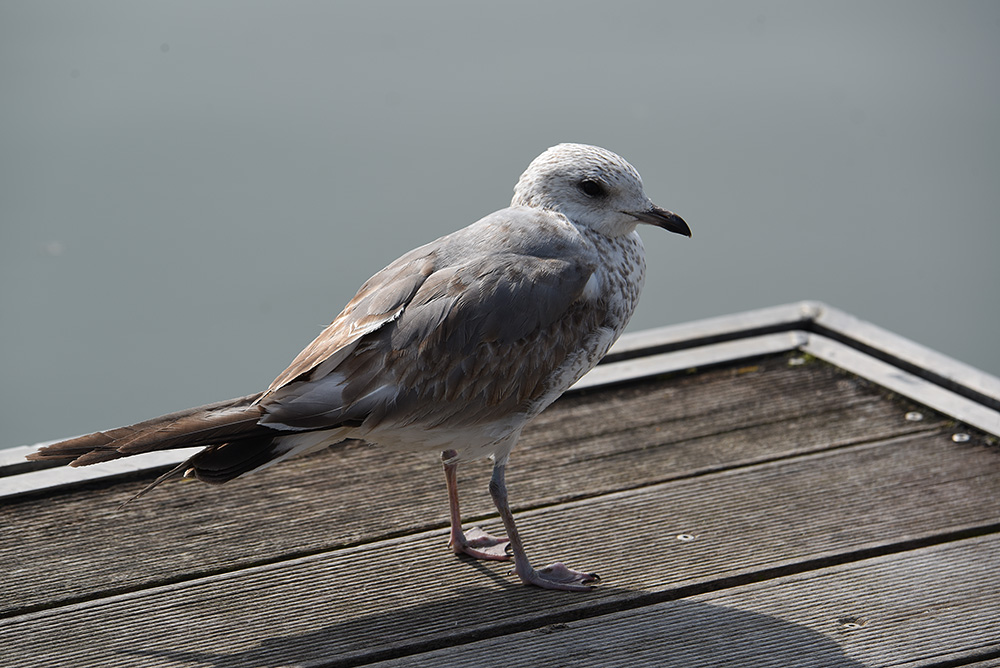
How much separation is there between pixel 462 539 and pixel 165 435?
0.83m

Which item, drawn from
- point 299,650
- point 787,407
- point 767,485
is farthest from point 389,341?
point 787,407

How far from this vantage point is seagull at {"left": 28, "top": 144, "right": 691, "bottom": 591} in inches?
94.0

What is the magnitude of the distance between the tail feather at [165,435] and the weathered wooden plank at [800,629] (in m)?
0.58

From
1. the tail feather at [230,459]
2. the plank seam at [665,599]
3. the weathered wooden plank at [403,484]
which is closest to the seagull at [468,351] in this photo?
the tail feather at [230,459]

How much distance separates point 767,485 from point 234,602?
4.72 ft

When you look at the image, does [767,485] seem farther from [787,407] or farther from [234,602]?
[234,602]

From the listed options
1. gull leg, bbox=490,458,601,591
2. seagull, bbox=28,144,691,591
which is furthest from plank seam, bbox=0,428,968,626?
gull leg, bbox=490,458,601,591

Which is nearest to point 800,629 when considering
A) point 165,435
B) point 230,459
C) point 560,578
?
point 560,578

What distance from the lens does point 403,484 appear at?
3098 mm

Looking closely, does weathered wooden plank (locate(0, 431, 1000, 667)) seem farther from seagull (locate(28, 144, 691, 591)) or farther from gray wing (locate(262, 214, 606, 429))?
gray wing (locate(262, 214, 606, 429))

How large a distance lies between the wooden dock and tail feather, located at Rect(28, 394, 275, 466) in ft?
1.44

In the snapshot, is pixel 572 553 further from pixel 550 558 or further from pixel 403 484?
pixel 403 484

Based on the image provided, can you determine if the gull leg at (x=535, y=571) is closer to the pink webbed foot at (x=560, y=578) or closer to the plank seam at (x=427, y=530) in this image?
the pink webbed foot at (x=560, y=578)

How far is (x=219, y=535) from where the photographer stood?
9.30 ft
